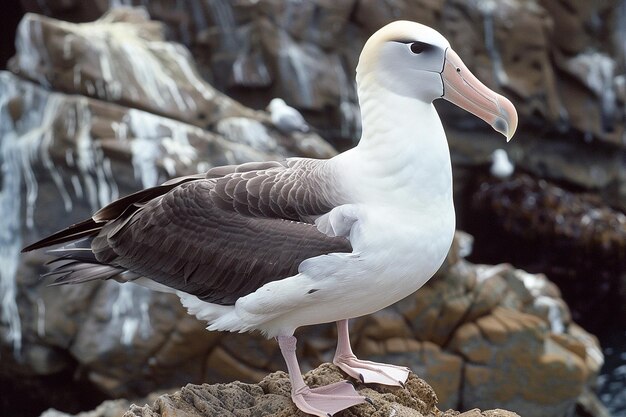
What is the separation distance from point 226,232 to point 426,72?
1.05 m

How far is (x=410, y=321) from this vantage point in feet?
29.0

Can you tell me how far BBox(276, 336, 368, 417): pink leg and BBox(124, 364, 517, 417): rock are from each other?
0.07 meters

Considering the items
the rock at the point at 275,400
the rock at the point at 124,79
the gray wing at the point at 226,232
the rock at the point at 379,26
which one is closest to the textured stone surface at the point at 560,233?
the rock at the point at 379,26

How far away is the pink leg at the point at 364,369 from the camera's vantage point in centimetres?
395

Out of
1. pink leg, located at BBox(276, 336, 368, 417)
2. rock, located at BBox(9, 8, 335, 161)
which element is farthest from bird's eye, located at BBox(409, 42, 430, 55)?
rock, located at BBox(9, 8, 335, 161)

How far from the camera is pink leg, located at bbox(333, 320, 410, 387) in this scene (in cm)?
395

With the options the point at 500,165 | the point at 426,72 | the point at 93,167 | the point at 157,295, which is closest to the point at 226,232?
the point at 426,72

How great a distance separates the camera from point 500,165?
46.4ft

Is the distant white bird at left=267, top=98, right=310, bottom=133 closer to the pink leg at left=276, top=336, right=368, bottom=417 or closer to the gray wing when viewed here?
the gray wing

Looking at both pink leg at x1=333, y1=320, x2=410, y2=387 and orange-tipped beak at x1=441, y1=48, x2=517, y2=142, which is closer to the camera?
orange-tipped beak at x1=441, y1=48, x2=517, y2=142

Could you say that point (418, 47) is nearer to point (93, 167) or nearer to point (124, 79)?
point (93, 167)

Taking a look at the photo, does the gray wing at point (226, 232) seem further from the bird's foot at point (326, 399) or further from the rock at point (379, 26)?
the rock at point (379, 26)

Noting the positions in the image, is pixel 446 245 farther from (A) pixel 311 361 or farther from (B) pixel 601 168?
(B) pixel 601 168

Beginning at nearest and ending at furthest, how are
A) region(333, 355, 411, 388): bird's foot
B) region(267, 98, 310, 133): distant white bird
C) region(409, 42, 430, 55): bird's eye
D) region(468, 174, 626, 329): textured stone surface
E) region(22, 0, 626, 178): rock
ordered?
region(409, 42, 430, 55): bird's eye < region(333, 355, 411, 388): bird's foot < region(267, 98, 310, 133): distant white bird < region(22, 0, 626, 178): rock < region(468, 174, 626, 329): textured stone surface
